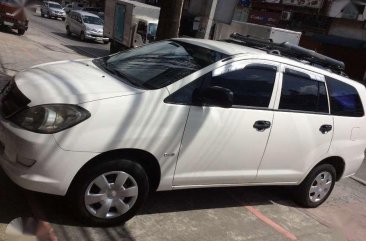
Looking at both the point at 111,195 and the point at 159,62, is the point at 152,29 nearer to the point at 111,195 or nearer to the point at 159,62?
the point at 159,62

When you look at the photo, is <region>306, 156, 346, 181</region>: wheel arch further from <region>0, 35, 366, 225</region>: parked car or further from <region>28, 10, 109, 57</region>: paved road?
<region>28, 10, 109, 57</region>: paved road

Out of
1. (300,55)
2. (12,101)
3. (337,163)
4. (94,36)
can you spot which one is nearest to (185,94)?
(12,101)

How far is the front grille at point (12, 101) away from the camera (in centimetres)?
387

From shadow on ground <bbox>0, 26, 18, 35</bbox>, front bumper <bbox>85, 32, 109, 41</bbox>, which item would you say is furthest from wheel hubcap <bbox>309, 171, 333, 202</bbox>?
front bumper <bbox>85, 32, 109, 41</bbox>

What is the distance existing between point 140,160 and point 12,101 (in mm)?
1183

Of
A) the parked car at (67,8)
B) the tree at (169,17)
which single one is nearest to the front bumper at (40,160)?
the tree at (169,17)

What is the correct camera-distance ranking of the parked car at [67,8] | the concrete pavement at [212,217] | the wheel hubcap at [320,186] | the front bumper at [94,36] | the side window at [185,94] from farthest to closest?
the parked car at [67,8]
the front bumper at [94,36]
the wheel hubcap at [320,186]
the side window at [185,94]
the concrete pavement at [212,217]

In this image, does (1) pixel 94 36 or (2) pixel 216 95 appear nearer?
(2) pixel 216 95

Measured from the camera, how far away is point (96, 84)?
13.4 ft

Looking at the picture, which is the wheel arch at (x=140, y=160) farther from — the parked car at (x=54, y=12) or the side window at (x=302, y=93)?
the parked car at (x=54, y=12)

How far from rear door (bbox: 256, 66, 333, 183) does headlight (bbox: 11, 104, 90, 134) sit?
2111 millimetres

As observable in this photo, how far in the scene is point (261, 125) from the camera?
479cm

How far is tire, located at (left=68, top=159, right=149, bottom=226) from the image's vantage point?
389cm

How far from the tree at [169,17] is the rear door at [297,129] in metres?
3.07
